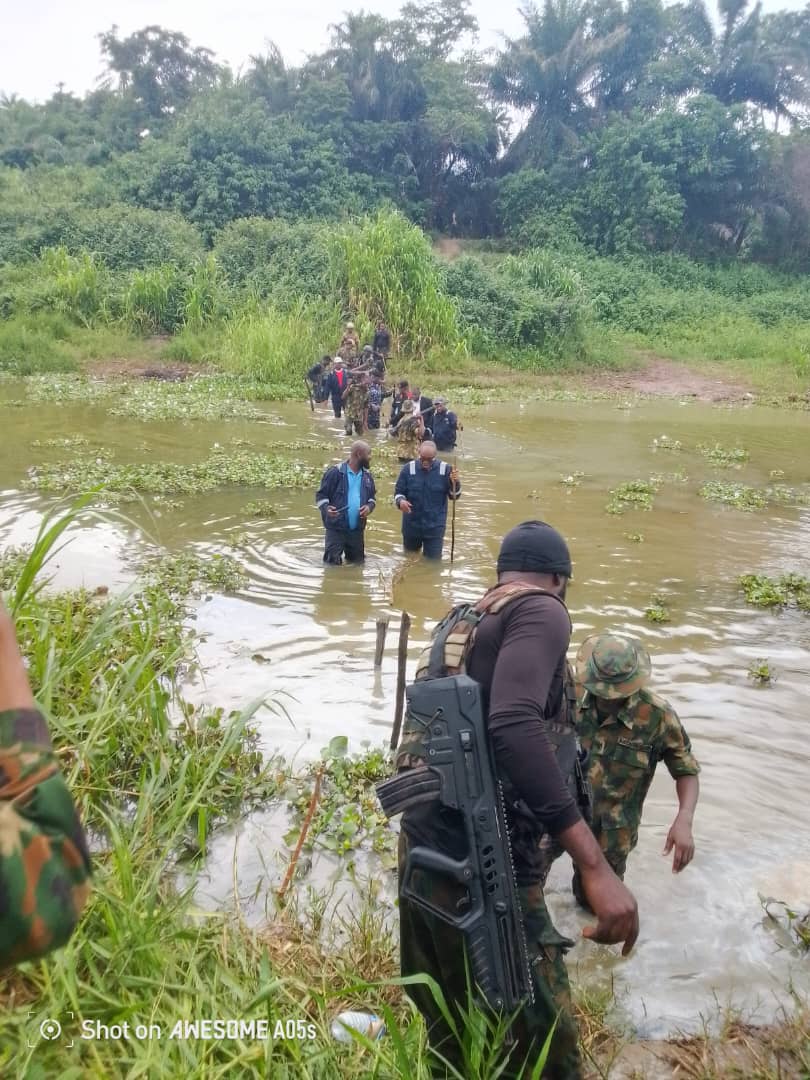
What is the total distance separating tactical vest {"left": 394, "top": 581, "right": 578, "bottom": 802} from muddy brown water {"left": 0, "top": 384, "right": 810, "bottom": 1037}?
3.94 ft

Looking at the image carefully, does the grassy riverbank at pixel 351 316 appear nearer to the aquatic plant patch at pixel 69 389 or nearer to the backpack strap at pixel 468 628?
the aquatic plant patch at pixel 69 389

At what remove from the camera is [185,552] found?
8141 mm

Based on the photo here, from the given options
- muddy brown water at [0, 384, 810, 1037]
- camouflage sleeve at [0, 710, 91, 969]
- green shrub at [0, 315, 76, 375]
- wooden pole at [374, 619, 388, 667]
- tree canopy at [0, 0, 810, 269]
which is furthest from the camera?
tree canopy at [0, 0, 810, 269]

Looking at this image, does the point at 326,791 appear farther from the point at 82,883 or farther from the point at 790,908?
the point at 82,883

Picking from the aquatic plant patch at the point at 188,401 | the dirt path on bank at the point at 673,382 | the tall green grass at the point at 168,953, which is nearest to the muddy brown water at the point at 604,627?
the tall green grass at the point at 168,953

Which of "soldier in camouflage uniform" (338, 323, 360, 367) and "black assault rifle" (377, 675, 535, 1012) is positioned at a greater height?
"soldier in camouflage uniform" (338, 323, 360, 367)

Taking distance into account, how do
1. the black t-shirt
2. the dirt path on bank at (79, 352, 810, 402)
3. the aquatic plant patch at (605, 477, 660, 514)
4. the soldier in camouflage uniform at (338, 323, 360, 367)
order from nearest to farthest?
the black t-shirt < the aquatic plant patch at (605, 477, 660, 514) < the soldier in camouflage uniform at (338, 323, 360, 367) < the dirt path on bank at (79, 352, 810, 402)

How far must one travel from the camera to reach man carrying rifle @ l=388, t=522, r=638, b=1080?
215 cm

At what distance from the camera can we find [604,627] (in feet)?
21.8

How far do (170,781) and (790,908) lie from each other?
8.85ft

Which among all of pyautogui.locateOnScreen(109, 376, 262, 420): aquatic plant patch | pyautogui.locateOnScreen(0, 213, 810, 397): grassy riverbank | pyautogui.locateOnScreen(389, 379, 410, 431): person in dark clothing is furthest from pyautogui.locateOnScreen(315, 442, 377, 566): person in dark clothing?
pyautogui.locateOnScreen(0, 213, 810, 397): grassy riverbank

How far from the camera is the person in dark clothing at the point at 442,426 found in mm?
13344

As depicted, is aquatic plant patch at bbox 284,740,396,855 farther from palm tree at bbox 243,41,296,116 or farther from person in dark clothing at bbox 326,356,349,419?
palm tree at bbox 243,41,296,116

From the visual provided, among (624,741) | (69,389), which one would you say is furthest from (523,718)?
(69,389)
